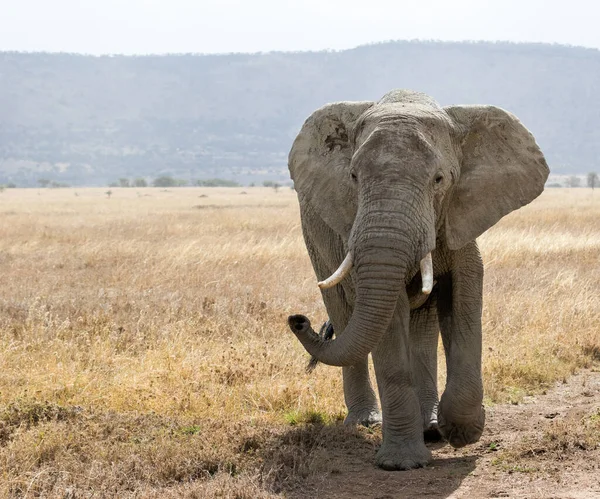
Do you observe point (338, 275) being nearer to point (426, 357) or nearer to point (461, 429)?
point (461, 429)

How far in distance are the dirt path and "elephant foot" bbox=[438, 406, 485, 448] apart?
5.1 inches

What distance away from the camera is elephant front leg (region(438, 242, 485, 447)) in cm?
702

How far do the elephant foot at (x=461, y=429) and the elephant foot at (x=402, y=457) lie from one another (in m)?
0.29

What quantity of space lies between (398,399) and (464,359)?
2.03 feet

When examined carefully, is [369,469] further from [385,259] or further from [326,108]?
[326,108]

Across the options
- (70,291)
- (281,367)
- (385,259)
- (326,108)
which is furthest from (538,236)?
(385,259)

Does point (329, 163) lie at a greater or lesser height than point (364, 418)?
greater

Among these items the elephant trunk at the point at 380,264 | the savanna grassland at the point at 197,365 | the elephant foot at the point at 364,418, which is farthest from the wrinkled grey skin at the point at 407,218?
the savanna grassland at the point at 197,365

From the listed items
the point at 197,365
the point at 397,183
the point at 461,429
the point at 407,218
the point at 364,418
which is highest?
the point at 397,183

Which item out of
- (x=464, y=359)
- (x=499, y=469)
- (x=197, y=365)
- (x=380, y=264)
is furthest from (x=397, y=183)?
(x=197, y=365)

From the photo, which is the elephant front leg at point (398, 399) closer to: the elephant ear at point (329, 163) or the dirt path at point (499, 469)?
the dirt path at point (499, 469)

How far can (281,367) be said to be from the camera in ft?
30.8

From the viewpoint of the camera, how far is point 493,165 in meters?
7.18

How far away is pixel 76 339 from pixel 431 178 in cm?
546
